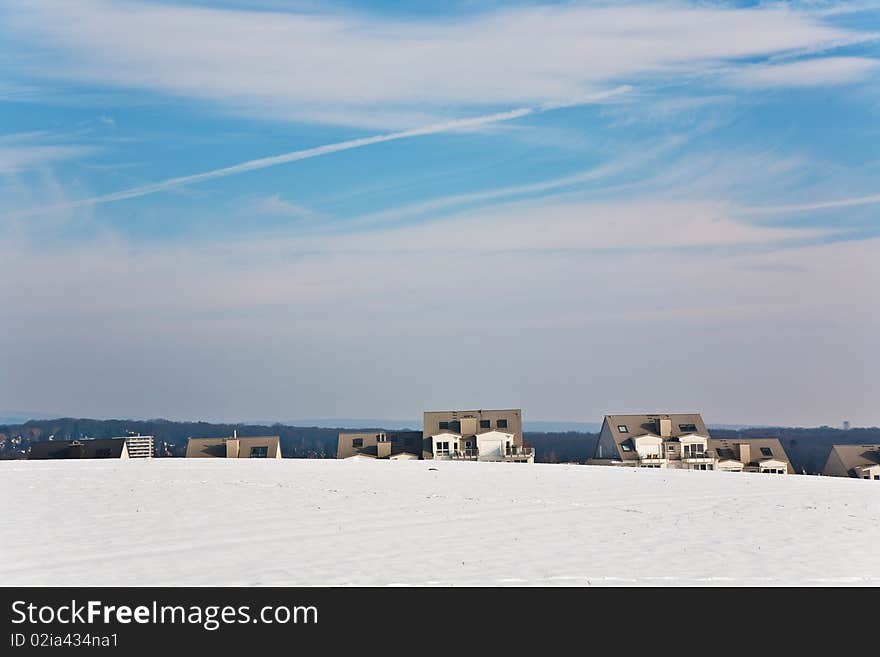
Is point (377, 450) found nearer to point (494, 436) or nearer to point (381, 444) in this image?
point (381, 444)

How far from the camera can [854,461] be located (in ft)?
196

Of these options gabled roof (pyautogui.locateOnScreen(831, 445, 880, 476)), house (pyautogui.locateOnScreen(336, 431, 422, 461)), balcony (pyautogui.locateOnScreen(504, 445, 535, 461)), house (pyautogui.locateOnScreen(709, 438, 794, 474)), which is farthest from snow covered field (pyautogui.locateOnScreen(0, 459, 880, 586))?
house (pyautogui.locateOnScreen(336, 431, 422, 461))

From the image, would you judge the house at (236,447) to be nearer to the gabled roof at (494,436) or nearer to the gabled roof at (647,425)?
the gabled roof at (494,436)

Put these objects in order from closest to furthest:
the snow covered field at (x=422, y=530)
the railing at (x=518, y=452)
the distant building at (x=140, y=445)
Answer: the snow covered field at (x=422, y=530) < the distant building at (x=140, y=445) < the railing at (x=518, y=452)

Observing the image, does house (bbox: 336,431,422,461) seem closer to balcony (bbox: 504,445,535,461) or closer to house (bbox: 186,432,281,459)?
house (bbox: 186,432,281,459)

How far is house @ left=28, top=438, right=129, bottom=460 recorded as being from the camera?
170ft

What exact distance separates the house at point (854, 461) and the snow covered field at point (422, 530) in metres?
34.2

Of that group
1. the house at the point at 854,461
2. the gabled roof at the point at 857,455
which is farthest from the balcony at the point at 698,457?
the gabled roof at the point at 857,455

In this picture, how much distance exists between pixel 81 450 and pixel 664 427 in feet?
117

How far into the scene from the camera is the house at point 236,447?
63.4 meters

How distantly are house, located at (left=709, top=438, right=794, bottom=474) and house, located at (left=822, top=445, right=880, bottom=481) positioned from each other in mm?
2854
